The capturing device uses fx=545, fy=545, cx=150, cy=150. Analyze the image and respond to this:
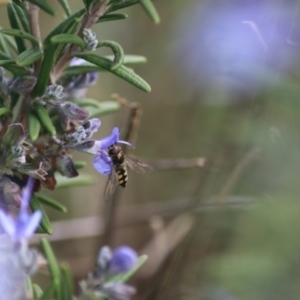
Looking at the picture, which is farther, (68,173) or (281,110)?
(281,110)

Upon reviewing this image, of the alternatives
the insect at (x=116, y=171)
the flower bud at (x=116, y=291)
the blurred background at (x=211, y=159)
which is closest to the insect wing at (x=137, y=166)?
the insect at (x=116, y=171)

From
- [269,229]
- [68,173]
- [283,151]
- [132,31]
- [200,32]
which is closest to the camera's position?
[68,173]

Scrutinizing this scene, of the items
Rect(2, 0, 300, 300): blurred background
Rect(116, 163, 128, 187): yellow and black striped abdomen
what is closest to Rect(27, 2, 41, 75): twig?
Rect(116, 163, 128, 187): yellow and black striped abdomen

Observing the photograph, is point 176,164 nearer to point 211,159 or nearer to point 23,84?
point 211,159

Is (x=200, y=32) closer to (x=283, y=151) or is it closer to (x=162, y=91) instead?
(x=162, y=91)

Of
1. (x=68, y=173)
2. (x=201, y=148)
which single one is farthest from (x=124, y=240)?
(x=68, y=173)

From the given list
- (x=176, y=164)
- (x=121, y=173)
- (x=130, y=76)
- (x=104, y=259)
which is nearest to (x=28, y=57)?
(x=130, y=76)

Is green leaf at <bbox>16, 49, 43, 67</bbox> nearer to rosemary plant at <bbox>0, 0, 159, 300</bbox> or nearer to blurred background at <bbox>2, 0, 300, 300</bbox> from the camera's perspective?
rosemary plant at <bbox>0, 0, 159, 300</bbox>
